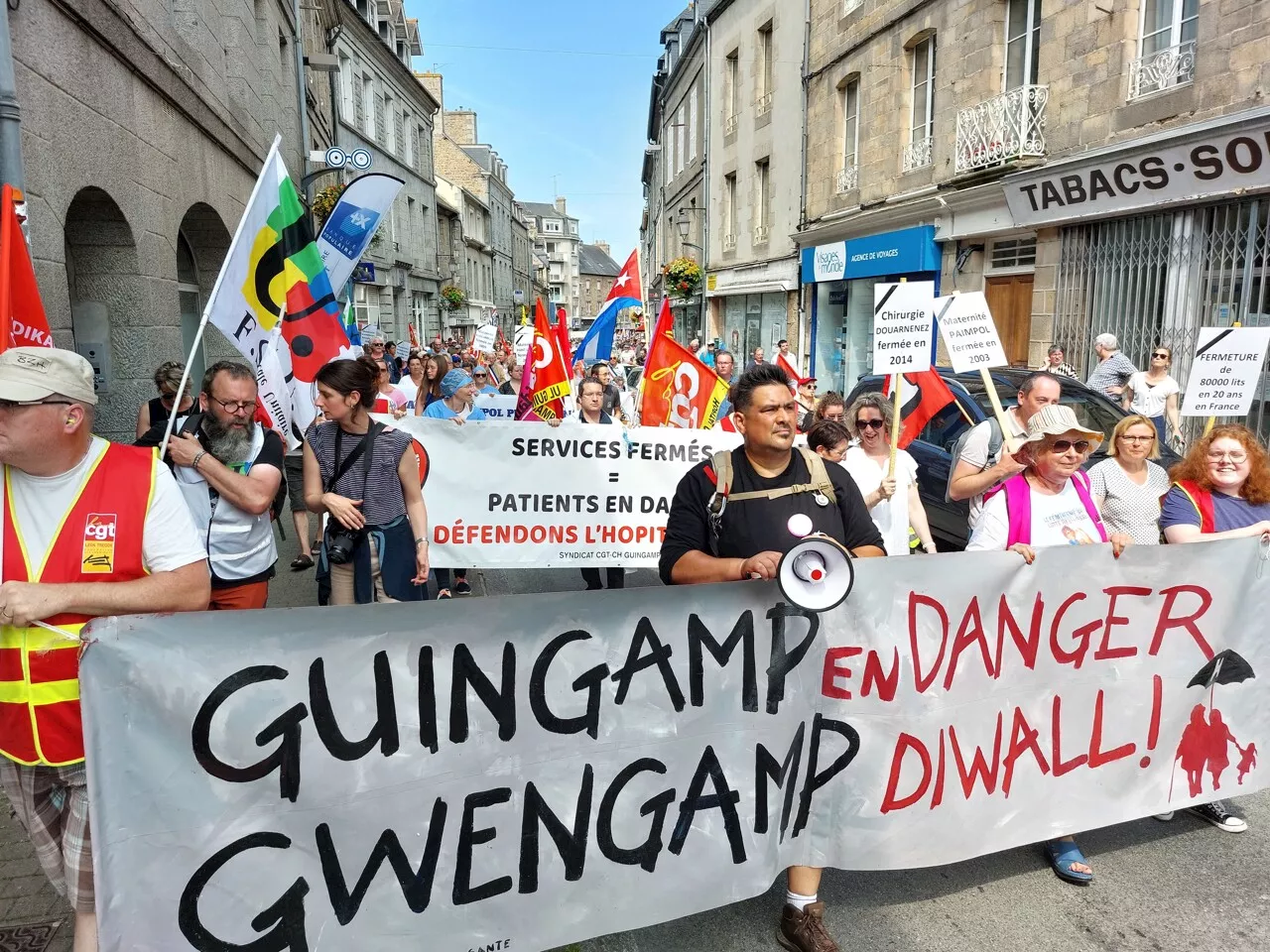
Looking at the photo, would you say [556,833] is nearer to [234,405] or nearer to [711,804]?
[711,804]

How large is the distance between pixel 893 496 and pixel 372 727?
3.23 metres

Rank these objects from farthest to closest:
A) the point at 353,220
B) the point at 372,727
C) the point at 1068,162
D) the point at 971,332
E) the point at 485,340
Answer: the point at 485,340 → the point at 1068,162 → the point at 353,220 → the point at 971,332 → the point at 372,727

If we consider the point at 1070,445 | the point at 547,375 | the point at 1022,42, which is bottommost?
the point at 1070,445

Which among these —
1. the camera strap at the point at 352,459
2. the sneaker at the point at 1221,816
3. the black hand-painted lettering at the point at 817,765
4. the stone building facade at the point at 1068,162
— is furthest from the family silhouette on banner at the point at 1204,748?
the stone building facade at the point at 1068,162

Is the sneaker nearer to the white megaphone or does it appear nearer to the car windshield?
the white megaphone

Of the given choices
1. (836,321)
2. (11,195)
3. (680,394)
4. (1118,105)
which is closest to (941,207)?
(1118,105)

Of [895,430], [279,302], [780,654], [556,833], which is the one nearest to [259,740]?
[556,833]

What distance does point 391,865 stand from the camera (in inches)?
94.7

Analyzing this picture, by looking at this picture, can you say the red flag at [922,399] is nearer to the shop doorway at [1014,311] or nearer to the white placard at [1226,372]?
the white placard at [1226,372]

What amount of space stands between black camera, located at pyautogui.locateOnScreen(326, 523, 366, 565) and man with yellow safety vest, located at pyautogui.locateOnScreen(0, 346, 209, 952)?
1726mm

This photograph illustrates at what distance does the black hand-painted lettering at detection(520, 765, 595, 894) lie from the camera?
2537 mm

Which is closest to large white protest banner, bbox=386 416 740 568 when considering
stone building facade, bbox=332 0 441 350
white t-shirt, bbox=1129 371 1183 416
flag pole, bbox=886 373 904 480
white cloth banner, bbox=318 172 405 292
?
white cloth banner, bbox=318 172 405 292

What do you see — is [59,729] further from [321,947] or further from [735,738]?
[735,738]

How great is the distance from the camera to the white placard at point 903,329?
4953 millimetres
